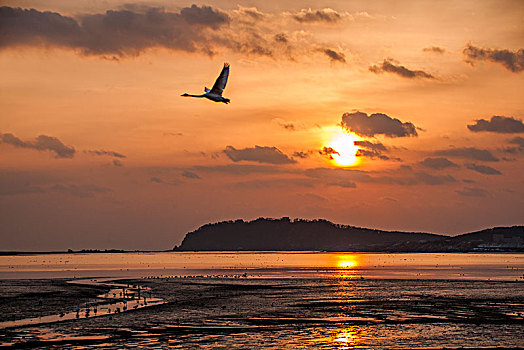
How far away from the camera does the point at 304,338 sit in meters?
44.8

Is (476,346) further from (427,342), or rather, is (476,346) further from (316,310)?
(316,310)

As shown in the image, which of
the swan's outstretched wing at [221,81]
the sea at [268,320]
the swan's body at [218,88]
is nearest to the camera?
the sea at [268,320]

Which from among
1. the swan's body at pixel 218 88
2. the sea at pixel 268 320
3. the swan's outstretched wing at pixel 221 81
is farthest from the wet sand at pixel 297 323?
the swan's outstretched wing at pixel 221 81

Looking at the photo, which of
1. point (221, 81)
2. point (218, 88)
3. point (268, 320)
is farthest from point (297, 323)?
point (221, 81)

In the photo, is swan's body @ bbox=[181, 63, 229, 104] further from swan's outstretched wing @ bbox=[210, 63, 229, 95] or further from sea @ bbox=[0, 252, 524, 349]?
sea @ bbox=[0, 252, 524, 349]

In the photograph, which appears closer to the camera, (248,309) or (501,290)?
(248,309)

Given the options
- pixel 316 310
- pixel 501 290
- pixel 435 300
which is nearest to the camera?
pixel 316 310

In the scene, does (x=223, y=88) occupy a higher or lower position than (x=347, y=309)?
higher

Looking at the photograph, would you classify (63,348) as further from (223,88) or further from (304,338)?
(223,88)

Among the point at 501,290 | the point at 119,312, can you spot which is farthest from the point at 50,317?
the point at 501,290

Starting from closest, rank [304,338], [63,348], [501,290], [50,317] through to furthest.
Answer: [63,348]
[304,338]
[50,317]
[501,290]

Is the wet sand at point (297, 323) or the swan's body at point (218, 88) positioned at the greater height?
the swan's body at point (218, 88)

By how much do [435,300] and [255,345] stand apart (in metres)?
34.1

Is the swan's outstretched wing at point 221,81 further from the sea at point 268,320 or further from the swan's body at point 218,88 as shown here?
the sea at point 268,320
